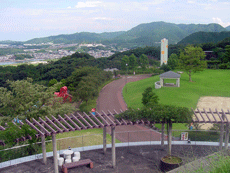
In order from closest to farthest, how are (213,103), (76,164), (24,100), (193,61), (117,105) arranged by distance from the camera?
(76,164) < (24,100) < (213,103) < (117,105) < (193,61)

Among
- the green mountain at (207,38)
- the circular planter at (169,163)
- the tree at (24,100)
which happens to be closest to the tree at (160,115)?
the circular planter at (169,163)

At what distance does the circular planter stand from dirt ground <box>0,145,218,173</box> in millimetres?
332

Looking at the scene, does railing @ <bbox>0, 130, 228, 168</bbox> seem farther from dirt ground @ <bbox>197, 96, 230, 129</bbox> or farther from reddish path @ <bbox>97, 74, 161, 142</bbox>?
dirt ground @ <bbox>197, 96, 230, 129</bbox>

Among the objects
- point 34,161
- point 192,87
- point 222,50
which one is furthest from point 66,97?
point 222,50

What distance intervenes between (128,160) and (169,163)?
2.47 meters

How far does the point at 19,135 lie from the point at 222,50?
246 feet

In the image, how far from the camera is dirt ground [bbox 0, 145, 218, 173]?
1192 cm

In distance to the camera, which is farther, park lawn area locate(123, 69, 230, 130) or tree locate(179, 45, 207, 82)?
tree locate(179, 45, 207, 82)

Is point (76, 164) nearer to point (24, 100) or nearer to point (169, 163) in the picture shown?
point (169, 163)

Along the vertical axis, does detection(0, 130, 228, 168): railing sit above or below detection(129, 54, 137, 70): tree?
below

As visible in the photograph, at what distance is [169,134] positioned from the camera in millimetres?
12758

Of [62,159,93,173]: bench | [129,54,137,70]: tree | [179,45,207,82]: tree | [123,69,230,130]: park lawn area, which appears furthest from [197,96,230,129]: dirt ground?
[129,54,137,70]: tree

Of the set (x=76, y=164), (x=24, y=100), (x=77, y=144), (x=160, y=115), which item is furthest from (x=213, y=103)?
(x=76, y=164)

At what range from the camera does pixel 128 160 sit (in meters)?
12.9
